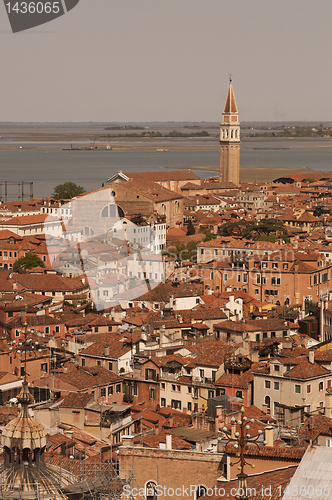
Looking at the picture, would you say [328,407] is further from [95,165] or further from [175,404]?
[95,165]

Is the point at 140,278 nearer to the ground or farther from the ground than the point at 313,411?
nearer to the ground

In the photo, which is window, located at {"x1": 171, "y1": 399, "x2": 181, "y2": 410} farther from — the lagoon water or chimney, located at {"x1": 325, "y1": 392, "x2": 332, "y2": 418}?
the lagoon water

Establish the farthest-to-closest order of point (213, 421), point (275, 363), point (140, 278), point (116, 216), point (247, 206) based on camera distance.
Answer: point (247, 206), point (116, 216), point (140, 278), point (275, 363), point (213, 421)

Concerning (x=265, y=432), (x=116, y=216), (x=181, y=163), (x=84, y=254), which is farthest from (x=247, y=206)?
(x=181, y=163)

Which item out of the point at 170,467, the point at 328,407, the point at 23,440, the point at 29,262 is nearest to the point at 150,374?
the point at 328,407

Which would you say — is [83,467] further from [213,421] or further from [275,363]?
[275,363]

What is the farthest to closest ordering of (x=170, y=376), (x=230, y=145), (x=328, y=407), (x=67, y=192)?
(x=230, y=145), (x=67, y=192), (x=170, y=376), (x=328, y=407)

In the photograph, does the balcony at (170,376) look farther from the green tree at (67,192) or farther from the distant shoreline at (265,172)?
the distant shoreline at (265,172)
